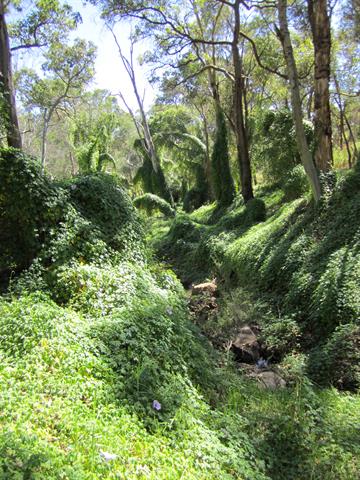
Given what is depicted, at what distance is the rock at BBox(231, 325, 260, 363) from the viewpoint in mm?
7449

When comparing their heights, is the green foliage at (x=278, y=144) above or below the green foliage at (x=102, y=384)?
above

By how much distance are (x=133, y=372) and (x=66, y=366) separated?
0.77 m

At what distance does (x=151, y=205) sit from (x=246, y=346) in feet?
63.0

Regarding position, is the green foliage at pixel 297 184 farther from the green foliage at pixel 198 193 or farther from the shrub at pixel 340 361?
the green foliage at pixel 198 193

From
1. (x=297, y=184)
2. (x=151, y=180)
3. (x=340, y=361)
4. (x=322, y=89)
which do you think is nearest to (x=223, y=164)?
(x=297, y=184)

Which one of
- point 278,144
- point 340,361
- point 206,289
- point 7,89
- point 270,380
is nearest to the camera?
point 340,361

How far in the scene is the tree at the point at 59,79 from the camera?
83.3 feet

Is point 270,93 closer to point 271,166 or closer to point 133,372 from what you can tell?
point 271,166

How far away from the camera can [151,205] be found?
26.0m

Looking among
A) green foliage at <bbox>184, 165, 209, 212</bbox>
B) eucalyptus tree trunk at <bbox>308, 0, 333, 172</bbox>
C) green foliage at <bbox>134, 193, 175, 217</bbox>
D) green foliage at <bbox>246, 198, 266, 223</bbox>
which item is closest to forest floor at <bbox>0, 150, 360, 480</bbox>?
eucalyptus tree trunk at <bbox>308, 0, 333, 172</bbox>

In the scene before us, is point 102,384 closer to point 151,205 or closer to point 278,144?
point 278,144

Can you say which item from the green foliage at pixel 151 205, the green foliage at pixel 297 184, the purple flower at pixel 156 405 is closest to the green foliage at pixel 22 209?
the purple flower at pixel 156 405

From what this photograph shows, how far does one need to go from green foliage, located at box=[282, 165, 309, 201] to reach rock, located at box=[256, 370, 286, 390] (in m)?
8.37

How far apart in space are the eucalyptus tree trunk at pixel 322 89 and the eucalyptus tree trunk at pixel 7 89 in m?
9.14
